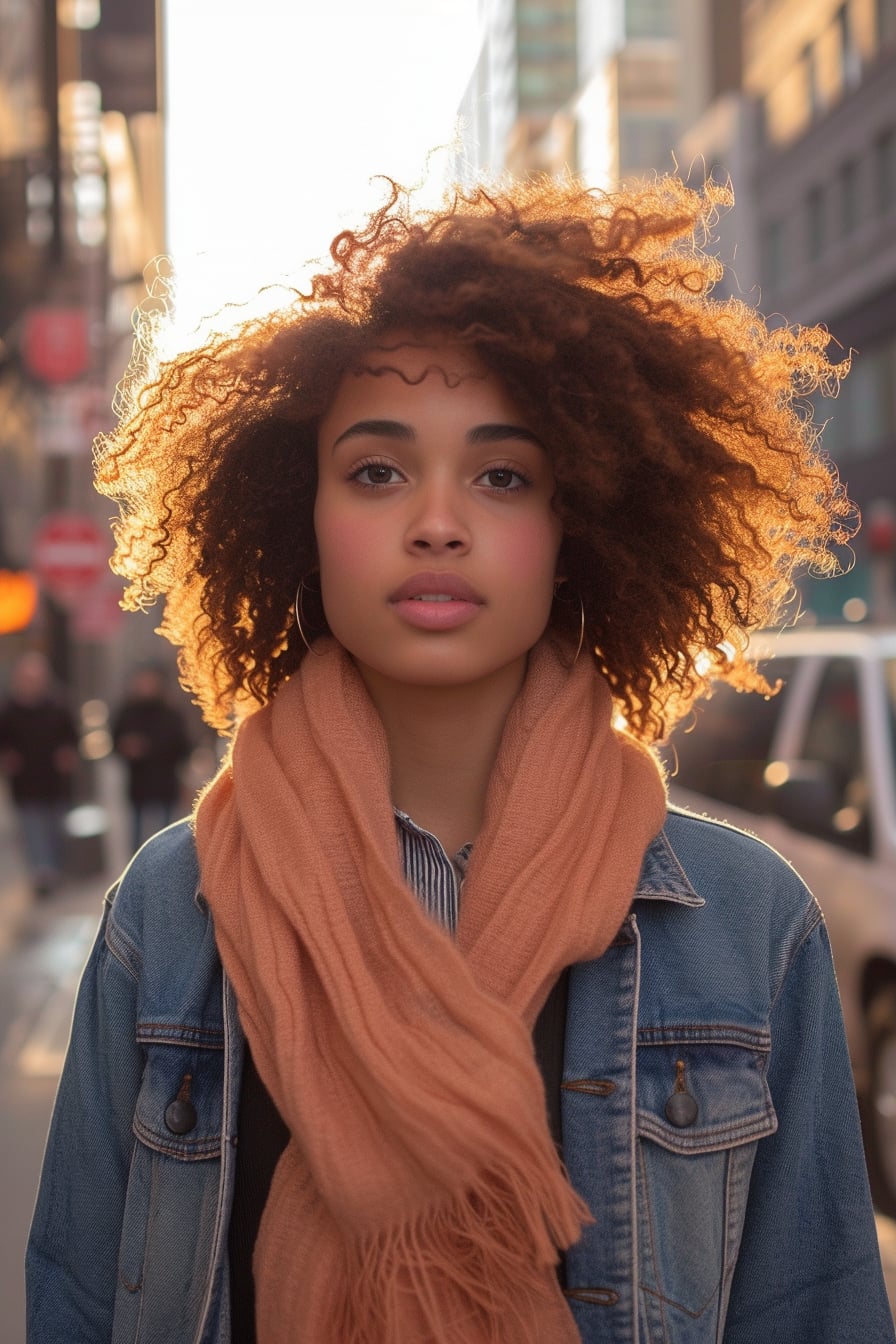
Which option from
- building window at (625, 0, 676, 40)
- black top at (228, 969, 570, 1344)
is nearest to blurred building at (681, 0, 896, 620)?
black top at (228, 969, 570, 1344)

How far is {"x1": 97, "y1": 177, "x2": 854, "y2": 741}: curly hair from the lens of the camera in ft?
6.78

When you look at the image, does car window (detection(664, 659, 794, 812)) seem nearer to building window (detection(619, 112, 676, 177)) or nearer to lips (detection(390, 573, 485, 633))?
lips (detection(390, 573, 485, 633))

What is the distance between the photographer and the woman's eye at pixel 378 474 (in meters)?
2.02

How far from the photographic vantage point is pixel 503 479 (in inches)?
80.9

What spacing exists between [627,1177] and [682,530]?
34.9 inches

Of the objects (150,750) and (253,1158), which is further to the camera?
(150,750)

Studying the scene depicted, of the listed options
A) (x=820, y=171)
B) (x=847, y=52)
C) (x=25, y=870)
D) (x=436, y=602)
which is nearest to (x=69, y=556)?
(x=25, y=870)

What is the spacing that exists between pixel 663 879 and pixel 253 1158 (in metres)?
0.61

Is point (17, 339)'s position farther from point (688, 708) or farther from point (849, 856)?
point (688, 708)

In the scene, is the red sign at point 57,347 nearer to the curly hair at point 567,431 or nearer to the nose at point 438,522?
the curly hair at point 567,431

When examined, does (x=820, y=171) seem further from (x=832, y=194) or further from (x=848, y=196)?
(x=848, y=196)

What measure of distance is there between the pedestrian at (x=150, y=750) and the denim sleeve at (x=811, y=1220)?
36.4 ft

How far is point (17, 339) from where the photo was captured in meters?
20.8

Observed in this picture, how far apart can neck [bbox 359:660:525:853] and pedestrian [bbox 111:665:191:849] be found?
10859 mm
